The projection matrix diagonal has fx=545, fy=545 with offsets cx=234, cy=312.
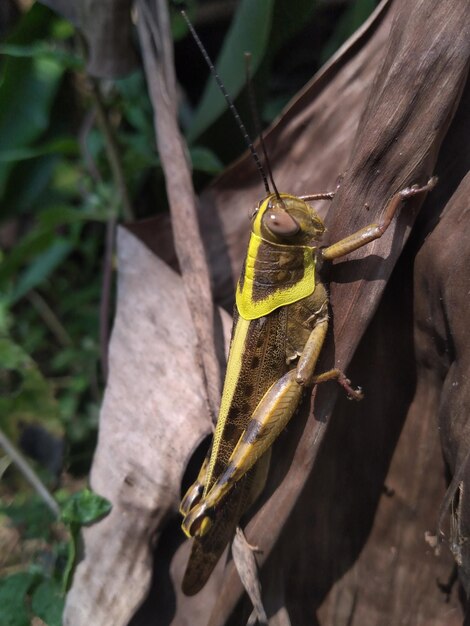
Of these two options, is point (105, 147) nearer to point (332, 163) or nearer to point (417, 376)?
point (332, 163)

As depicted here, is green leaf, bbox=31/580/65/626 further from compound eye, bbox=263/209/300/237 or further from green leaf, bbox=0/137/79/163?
green leaf, bbox=0/137/79/163

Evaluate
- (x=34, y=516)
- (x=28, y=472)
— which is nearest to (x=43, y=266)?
(x=28, y=472)

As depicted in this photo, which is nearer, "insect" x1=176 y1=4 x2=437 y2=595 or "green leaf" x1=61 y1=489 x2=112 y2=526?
"insect" x1=176 y1=4 x2=437 y2=595

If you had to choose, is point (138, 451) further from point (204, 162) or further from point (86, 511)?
point (204, 162)

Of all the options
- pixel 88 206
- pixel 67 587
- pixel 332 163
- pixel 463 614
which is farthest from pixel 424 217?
pixel 88 206

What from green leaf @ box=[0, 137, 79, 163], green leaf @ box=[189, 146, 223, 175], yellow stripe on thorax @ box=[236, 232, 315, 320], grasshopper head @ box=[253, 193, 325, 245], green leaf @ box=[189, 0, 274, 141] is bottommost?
yellow stripe on thorax @ box=[236, 232, 315, 320]

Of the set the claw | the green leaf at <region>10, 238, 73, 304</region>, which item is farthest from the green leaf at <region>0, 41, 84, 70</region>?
the claw

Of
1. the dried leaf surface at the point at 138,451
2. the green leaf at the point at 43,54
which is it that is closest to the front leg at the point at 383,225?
the dried leaf surface at the point at 138,451
